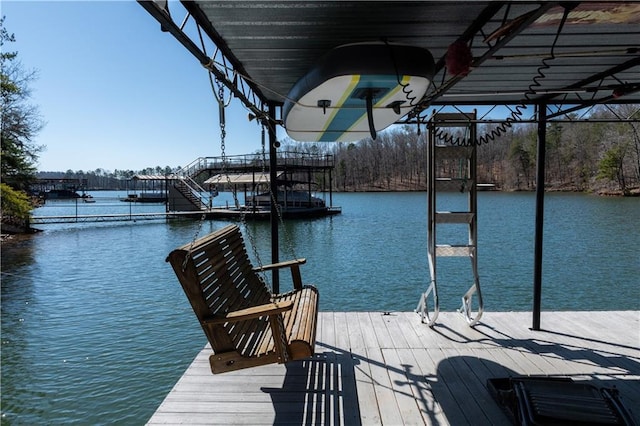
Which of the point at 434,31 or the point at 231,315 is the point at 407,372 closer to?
the point at 231,315

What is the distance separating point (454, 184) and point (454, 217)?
0.38 metres

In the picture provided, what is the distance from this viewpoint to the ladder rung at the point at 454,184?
4.46 meters

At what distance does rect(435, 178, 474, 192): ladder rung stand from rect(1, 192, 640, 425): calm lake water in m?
1.82

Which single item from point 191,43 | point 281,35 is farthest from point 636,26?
point 191,43

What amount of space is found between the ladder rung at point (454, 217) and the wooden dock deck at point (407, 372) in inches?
44.9

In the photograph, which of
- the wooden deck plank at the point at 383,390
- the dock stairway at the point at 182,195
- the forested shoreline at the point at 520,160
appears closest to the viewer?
the wooden deck plank at the point at 383,390

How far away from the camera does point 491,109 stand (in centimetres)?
468

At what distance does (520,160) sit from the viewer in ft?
192

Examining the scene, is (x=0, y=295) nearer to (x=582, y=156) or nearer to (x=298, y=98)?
(x=298, y=98)

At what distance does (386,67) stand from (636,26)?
1.73m

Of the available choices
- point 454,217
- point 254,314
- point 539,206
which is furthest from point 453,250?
point 254,314

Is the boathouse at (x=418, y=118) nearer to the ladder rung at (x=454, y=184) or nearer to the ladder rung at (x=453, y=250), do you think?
the ladder rung at (x=453, y=250)

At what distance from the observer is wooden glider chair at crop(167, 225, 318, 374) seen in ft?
7.61

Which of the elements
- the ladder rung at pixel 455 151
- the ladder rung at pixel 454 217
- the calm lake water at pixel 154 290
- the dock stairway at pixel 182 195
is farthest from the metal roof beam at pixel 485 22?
the dock stairway at pixel 182 195
